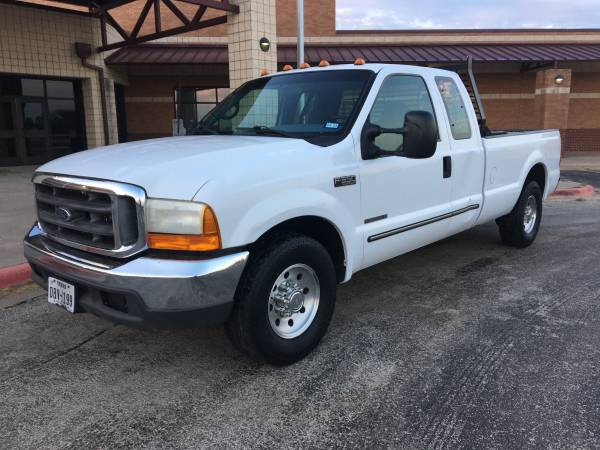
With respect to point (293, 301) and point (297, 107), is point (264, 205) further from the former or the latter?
point (297, 107)

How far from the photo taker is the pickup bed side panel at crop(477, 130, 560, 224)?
531cm

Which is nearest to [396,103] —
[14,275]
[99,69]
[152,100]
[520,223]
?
[520,223]

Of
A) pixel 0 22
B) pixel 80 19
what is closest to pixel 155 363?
pixel 0 22

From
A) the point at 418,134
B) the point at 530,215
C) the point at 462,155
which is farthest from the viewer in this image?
the point at 530,215

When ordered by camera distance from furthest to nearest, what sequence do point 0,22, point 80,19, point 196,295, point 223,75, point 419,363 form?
1. point 223,75
2. point 80,19
3. point 0,22
4. point 419,363
5. point 196,295

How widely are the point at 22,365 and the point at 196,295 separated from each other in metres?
1.62

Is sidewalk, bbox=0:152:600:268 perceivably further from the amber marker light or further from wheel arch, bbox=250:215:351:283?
wheel arch, bbox=250:215:351:283

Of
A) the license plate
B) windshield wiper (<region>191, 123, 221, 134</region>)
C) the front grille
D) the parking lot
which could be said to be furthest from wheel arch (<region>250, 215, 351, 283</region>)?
windshield wiper (<region>191, 123, 221, 134</region>)

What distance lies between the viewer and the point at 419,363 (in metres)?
3.42

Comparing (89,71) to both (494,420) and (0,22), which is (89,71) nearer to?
(0,22)

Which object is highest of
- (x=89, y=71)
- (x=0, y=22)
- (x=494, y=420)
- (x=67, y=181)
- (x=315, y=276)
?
(x=0, y=22)

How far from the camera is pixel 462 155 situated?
477cm

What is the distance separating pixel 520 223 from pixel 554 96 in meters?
14.2

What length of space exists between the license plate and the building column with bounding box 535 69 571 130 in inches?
734
